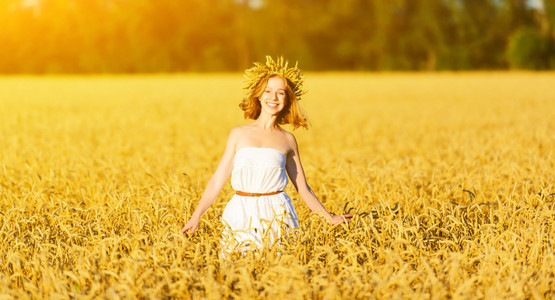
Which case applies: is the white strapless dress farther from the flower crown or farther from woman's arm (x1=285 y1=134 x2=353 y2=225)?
the flower crown

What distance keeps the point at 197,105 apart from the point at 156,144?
36.9 ft

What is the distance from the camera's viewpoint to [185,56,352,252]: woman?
130 inches

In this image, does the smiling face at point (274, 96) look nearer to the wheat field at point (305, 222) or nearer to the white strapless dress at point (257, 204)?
the white strapless dress at point (257, 204)

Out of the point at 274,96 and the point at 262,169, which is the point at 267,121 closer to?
the point at 274,96

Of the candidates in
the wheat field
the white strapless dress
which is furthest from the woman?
the wheat field

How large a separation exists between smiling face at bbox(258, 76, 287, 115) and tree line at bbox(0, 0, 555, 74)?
177 feet

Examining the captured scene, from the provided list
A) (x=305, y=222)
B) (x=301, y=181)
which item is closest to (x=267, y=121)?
(x=301, y=181)

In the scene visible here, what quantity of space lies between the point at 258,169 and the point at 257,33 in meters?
57.0

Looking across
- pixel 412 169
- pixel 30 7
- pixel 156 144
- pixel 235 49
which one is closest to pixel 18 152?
pixel 156 144

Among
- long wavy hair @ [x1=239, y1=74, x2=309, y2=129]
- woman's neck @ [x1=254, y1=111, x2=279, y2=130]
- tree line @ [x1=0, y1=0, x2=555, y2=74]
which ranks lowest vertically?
woman's neck @ [x1=254, y1=111, x2=279, y2=130]

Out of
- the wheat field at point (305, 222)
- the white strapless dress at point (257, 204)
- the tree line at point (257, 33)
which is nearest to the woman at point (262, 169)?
the white strapless dress at point (257, 204)

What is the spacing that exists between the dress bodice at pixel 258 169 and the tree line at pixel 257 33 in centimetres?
5429

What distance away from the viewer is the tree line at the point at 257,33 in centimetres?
5588

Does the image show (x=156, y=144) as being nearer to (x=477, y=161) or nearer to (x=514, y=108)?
(x=477, y=161)
